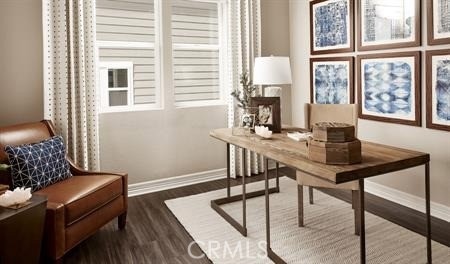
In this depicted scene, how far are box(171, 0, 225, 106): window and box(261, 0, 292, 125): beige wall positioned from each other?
0.57 metres

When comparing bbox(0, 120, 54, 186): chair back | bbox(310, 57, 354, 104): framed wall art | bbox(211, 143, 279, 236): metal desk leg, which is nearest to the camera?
bbox(0, 120, 54, 186): chair back

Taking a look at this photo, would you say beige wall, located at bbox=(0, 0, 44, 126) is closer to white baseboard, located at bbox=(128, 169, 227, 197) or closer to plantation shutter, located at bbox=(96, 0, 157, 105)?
plantation shutter, located at bbox=(96, 0, 157, 105)

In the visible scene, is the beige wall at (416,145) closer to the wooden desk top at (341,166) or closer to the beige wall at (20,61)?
the wooden desk top at (341,166)

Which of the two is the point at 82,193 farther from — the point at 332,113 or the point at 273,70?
the point at 332,113

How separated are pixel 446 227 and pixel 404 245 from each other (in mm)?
541

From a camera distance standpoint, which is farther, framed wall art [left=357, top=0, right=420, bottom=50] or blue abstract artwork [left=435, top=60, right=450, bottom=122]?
framed wall art [left=357, top=0, right=420, bottom=50]

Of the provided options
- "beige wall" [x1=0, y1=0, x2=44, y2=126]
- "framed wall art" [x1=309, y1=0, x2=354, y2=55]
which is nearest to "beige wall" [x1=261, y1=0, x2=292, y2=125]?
"framed wall art" [x1=309, y1=0, x2=354, y2=55]

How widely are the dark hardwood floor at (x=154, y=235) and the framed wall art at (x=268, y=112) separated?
3.46 ft

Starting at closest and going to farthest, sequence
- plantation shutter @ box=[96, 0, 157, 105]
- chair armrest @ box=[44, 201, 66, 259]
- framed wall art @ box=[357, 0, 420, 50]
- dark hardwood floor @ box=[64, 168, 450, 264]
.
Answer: chair armrest @ box=[44, 201, 66, 259] < dark hardwood floor @ box=[64, 168, 450, 264] < framed wall art @ box=[357, 0, 420, 50] < plantation shutter @ box=[96, 0, 157, 105]

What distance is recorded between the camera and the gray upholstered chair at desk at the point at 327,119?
8.51 feet

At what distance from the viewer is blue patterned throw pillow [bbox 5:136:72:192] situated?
247 cm

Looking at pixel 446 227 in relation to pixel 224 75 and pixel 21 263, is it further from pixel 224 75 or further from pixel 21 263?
pixel 21 263

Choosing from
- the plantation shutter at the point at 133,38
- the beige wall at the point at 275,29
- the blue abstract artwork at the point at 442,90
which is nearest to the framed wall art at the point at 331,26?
the beige wall at the point at 275,29

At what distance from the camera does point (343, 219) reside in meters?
2.90
